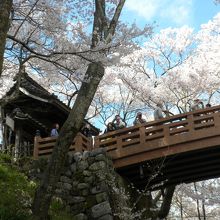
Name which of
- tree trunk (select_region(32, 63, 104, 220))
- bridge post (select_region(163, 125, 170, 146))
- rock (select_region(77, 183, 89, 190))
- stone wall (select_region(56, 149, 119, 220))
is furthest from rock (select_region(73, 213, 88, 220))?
tree trunk (select_region(32, 63, 104, 220))

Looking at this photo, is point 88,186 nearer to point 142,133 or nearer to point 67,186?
point 67,186

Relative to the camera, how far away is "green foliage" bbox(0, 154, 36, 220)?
9102 mm

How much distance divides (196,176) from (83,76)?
25.7 ft

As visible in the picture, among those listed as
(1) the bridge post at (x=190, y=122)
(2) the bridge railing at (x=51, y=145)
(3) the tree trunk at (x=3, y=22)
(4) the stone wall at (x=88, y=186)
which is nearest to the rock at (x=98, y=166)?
(4) the stone wall at (x=88, y=186)

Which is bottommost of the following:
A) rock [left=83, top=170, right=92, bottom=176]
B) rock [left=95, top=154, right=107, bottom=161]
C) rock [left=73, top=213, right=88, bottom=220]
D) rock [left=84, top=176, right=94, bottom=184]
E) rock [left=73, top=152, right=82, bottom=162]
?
rock [left=73, top=213, right=88, bottom=220]

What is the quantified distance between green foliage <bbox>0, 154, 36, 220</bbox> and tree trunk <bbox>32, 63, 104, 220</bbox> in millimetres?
1031

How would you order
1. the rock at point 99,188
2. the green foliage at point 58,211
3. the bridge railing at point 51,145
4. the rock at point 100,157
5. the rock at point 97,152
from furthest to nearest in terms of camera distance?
the bridge railing at point 51,145 < the rock at point 97,152 < the rock at point 100,157 < the rock at point 99,188 < the green foliage at point 58,211

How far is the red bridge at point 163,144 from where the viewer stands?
12.6m

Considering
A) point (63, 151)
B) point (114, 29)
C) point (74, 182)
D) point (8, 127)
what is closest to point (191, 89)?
point (8, 127)

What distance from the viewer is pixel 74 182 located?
1257 cm

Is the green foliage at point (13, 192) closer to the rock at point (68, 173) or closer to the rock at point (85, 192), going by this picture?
the rock at point (68, 173)

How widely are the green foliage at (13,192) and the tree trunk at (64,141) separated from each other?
1.03 m

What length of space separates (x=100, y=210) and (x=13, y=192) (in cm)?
253

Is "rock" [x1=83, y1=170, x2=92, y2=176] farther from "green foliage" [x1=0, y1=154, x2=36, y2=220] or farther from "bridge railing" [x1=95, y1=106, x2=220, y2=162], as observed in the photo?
"green foliage" [x1=0, y1=154, x2=36, y2=220]
